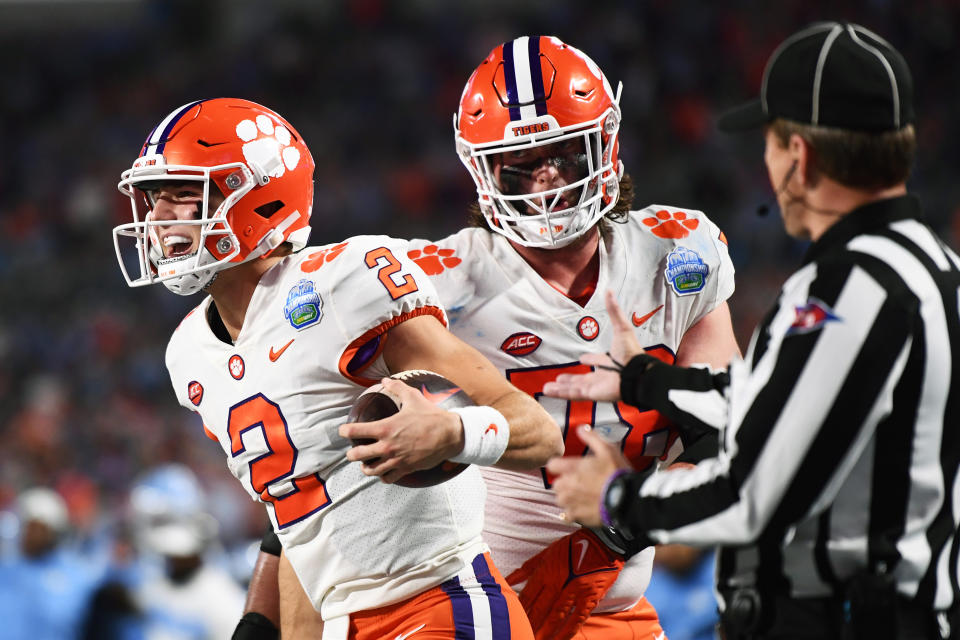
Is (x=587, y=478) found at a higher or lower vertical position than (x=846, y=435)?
lower

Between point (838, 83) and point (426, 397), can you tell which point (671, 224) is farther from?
point (838, 83)

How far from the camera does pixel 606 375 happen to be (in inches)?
97.2

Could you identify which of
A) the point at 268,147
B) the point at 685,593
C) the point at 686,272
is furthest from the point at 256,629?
the point at 685,593

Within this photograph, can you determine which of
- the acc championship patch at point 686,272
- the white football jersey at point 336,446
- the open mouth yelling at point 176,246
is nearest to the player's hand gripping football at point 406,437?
the white football jersey at point 336,446

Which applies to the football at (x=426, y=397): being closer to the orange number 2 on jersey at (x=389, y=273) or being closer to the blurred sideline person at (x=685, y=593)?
the orange number 2 on jersey at (x=389, y=273)

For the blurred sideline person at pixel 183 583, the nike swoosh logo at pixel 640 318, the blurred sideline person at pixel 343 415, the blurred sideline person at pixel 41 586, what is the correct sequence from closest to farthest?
the blurred sideline person at pixel 343 415 → the nike swoosh logo at pixel 640 318 → the blurred sideline person at pixel 183 583 → the blurred sideline person at pixel 41 586

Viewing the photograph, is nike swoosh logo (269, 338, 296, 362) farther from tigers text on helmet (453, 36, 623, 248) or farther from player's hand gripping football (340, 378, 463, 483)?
tigers text on helmet (453, 36, 623, 248)

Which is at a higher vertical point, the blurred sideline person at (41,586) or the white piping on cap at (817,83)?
the white piping on cap at (817,83)

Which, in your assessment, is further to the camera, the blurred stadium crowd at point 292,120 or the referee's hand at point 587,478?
the blurred stadium crowd at point 292,120

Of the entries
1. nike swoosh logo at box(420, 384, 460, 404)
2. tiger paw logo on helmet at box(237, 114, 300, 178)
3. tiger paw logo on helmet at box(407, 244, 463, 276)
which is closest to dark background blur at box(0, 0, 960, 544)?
tiger paw logo on helmet at box(407, 244, 463, 276)

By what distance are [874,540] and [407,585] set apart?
3.51ft

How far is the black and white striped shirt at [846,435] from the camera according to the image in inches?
74.7

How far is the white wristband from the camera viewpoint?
Result: 240 centimetres

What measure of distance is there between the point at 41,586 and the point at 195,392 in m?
5.35
